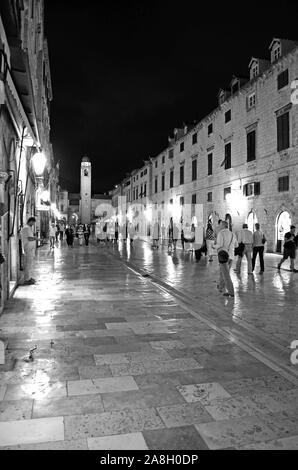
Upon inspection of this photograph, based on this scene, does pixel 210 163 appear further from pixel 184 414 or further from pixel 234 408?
pixel 184 414

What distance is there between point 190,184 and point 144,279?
24.6 m

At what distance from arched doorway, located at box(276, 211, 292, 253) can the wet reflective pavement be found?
1355cm

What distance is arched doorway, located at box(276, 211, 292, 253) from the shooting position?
2124cm

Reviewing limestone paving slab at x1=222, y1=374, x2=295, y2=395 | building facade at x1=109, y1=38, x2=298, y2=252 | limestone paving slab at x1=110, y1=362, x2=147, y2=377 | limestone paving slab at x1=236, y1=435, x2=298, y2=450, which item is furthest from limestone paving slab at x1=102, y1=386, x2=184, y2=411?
building facade at x1=109, y1=38, x2=298, y2=252

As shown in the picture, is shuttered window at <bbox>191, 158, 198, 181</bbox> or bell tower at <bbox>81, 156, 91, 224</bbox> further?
bell tower at <bbox>81, 156, 91, 224</bbox>

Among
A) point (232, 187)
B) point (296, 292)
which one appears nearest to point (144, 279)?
point (296, 292)

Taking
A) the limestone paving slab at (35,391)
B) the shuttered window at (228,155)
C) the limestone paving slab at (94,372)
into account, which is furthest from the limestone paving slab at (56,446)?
the shuttered window at (228,155)

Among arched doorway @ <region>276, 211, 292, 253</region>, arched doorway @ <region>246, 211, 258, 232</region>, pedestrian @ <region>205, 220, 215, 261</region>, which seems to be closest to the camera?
pedestrian @ <region>205, 220, 215, 261</region>

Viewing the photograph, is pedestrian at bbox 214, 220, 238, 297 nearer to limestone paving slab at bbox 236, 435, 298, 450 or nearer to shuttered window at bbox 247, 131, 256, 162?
limestone paving slab at bbox 236, 435, 298, 450

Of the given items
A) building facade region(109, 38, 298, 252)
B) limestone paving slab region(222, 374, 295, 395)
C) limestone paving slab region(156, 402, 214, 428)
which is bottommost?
limestone paving slab region(222, 374, 295, 395)

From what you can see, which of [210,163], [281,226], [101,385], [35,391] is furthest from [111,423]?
[210,163]

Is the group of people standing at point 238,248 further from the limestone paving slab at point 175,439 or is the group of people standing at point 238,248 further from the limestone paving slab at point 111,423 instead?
the limestone paving slab at point 175,439

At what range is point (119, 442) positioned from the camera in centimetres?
284

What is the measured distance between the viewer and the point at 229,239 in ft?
29.3
